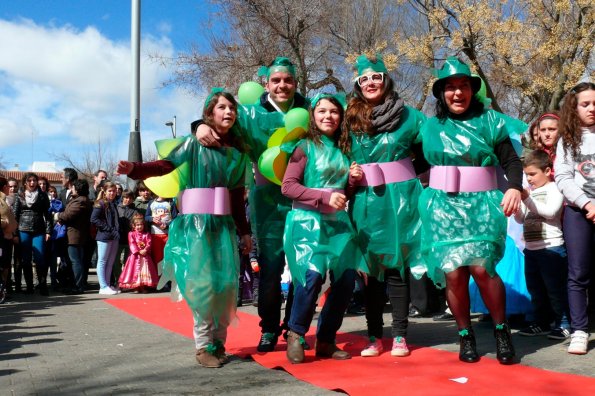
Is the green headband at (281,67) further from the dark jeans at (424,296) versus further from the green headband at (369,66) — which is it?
the dark jeans at (424,296)

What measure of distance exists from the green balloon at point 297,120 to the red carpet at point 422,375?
149 cm

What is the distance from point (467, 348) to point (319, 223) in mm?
1191

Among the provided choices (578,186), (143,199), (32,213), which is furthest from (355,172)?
(143,199)

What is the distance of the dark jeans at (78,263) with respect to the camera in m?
9.28

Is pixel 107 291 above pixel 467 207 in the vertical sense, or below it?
below

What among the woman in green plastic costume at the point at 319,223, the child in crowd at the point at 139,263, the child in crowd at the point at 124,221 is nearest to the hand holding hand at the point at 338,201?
the woman in green plastic costume at the point at 319,223

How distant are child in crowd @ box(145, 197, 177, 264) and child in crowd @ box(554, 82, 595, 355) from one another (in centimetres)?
679

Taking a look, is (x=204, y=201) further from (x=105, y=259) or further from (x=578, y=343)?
(x=105, y=259)

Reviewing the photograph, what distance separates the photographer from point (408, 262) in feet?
13.5

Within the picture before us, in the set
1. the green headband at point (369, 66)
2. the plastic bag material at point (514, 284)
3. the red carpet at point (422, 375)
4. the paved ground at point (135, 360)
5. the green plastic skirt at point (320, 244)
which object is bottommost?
the paved ground at point (135, 360)

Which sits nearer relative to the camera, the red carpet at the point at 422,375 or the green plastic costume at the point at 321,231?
the red carpet at the point at 422,375

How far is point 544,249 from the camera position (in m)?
4.76

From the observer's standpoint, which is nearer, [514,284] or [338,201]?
[338,201]

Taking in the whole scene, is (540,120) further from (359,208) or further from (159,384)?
(159,384)
